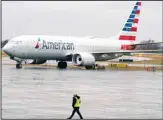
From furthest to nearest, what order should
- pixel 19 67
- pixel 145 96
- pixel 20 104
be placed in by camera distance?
pixel 19 67 < pixel 145 96 < pixel 20 104

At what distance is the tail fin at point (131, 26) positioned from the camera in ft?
215

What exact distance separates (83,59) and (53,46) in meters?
3.50

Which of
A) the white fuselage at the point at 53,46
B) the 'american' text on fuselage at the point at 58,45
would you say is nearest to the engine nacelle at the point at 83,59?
the white fuselage at the point at 53,46

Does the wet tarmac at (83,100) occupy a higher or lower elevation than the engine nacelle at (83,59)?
lower

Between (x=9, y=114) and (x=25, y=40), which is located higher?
(x=25, y=40)

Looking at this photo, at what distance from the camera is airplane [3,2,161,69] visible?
178 feet

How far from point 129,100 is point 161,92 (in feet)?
17.5

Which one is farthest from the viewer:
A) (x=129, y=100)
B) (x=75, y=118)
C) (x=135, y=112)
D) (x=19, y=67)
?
(x=19, y=67)

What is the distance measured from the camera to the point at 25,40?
54375mm

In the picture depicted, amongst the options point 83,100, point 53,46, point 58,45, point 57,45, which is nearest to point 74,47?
point 58,45

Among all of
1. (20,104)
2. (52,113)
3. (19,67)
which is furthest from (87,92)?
(19,67)

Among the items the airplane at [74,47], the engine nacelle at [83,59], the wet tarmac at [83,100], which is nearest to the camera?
the wet tarmac at [83,100]

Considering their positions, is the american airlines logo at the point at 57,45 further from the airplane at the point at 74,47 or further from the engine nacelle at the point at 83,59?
the engine nacelle at the point at 83,59

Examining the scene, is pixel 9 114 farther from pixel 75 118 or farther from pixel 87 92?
pixel 87 92
